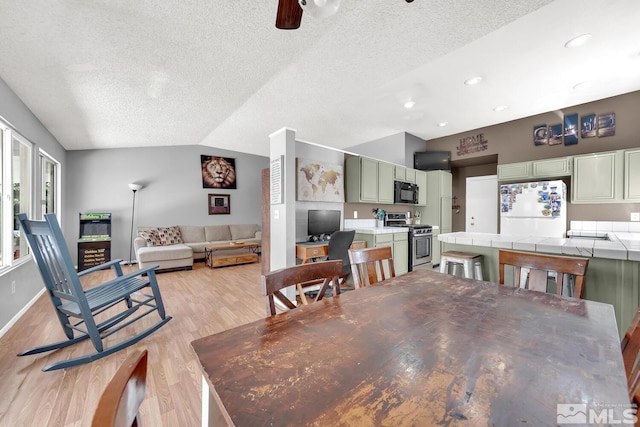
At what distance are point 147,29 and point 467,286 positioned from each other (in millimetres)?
2983

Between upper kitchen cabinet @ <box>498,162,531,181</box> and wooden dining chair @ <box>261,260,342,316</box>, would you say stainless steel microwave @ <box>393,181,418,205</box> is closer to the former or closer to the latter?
upper kitchen cabinet @ <box>498,162,531,181</box>

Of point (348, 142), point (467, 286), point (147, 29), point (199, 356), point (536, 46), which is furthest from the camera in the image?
→ point (348, 142)

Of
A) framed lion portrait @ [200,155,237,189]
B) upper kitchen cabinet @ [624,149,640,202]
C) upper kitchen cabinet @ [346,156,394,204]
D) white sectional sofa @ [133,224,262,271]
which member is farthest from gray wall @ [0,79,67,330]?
upper kitchen cabinet @ [624,149,640,202]

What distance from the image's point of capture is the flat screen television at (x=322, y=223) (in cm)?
361

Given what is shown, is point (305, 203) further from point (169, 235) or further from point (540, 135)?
point (540, 135)

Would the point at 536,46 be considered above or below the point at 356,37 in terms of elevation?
above

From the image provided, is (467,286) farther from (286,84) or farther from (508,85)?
(508,85)

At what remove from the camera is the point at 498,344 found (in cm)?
79

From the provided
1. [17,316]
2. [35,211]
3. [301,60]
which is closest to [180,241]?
[35,211]

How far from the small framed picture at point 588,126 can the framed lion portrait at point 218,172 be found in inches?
277

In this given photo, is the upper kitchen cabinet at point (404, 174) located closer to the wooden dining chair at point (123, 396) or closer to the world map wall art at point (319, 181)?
the world map wall art at point (319, 181)

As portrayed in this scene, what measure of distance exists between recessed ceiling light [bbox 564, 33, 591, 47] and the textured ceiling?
0.07 metres

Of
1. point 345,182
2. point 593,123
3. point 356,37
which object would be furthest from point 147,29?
point 593,123

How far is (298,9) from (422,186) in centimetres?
466
